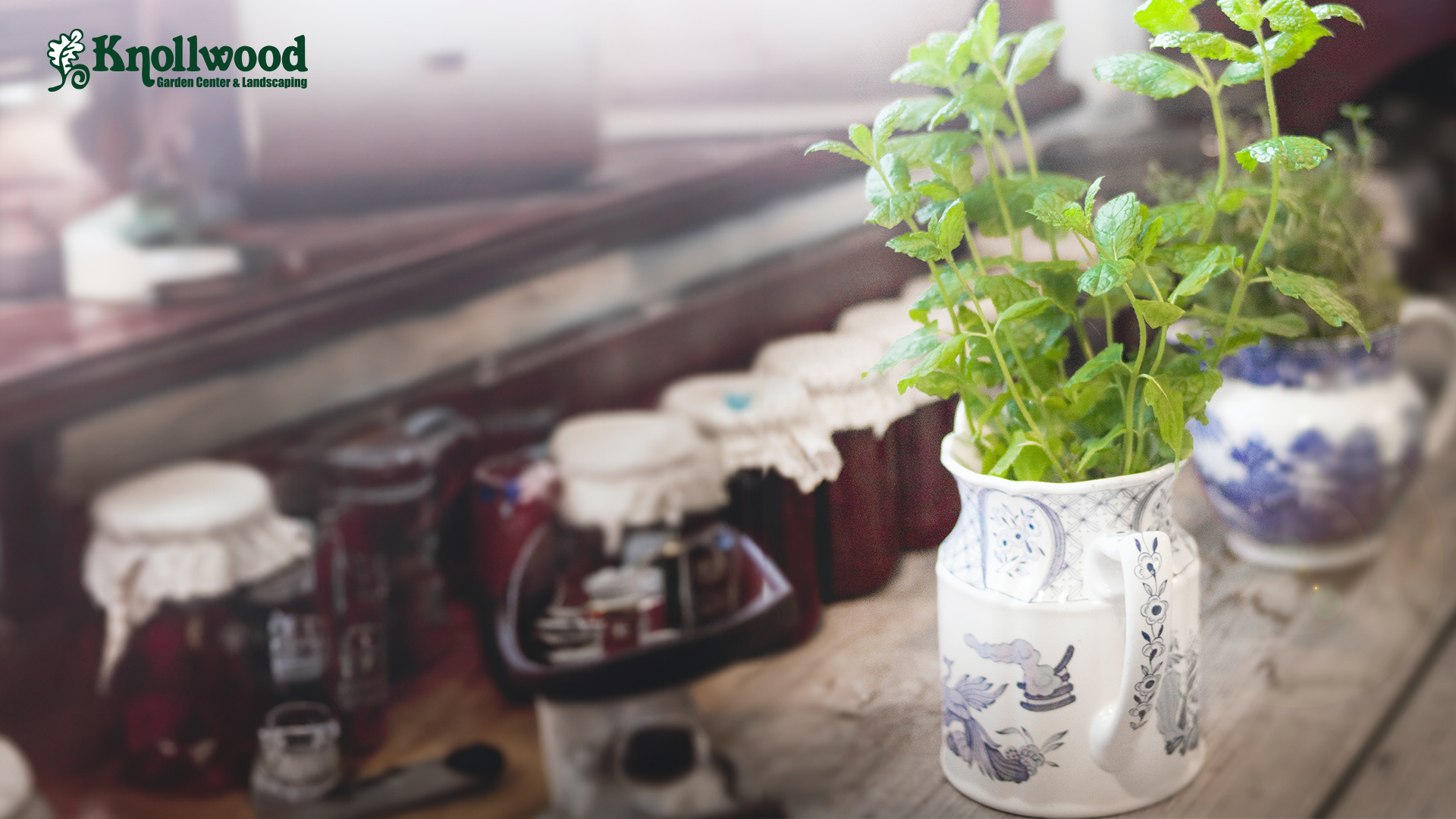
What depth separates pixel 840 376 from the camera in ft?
2.31

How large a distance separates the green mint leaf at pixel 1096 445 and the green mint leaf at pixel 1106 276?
0.28 feet

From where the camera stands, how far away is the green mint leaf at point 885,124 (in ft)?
1.83

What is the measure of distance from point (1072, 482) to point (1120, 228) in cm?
13

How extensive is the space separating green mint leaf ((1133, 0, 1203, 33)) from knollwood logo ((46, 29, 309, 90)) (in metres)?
0.42

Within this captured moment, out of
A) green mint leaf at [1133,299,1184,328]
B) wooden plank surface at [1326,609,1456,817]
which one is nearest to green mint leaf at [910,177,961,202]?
green mint leaf at [1133,299,1184,328]

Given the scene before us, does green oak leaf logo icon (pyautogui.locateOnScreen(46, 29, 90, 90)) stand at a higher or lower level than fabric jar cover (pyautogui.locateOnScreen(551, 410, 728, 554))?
higher

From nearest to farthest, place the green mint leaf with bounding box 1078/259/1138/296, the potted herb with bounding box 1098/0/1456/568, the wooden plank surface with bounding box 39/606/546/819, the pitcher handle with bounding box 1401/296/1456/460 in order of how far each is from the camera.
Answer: the green mint leaf with bounding box 1078/259/1138/296
the wooden plank surface with bounding box 39/606/546/819
the potted herb with bounding box 1098/0/1456/568
the pitcher handle with bounding box 1401/296/1456/460

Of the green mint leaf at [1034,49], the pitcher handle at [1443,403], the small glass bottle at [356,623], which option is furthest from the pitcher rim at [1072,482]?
the pitcher handle at [1443,403]

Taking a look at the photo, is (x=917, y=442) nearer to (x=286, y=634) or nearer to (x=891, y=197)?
(x=891, y=197)

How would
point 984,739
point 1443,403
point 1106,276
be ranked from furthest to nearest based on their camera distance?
point 1443,403 < point 984,739 < point 1106,276

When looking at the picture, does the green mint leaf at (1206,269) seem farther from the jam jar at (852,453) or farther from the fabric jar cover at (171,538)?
the fabric jar cover at (171,538)

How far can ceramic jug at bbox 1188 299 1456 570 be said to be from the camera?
81 centimetres

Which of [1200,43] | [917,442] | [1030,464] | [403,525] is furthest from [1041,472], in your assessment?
[403,525]

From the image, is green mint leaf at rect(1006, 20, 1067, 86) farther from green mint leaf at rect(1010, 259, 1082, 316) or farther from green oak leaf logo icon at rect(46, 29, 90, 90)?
green oak leaf logo icon at rect(46, 29, 90, 90)
